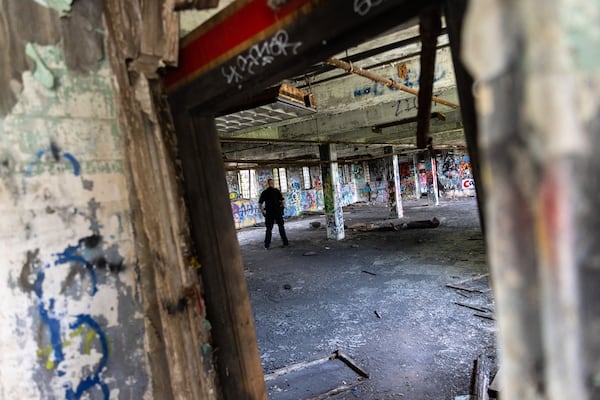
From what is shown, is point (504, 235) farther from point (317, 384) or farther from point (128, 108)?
point (317, 384)

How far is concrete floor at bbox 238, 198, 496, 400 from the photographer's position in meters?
3.42

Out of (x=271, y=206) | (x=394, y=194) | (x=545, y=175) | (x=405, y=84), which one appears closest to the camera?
(x=545, y=175)

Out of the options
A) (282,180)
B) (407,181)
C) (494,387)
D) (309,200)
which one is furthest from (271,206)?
(407,181)

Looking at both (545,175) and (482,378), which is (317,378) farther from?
(545,175)

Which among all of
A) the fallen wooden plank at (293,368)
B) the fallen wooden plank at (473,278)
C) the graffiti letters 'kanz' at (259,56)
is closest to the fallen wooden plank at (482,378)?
the fallen wooden plank at (293,368)

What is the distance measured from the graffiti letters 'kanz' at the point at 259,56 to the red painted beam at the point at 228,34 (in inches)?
1.2

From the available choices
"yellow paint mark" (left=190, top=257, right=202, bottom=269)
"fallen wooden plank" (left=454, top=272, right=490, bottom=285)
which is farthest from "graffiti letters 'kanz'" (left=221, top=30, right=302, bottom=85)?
"fallen wooden plank" (left=454, top=272, right=490, bottom=285)

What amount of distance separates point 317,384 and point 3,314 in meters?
2.73

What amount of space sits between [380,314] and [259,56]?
14.1ft

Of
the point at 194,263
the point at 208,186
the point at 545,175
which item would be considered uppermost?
the point at 208,186

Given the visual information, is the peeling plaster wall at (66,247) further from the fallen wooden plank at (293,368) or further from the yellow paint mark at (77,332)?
the fallen wooden plank at (293,368)

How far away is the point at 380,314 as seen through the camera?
4.97 m

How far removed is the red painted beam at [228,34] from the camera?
4.63 feet

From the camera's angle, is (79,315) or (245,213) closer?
(79,315)
